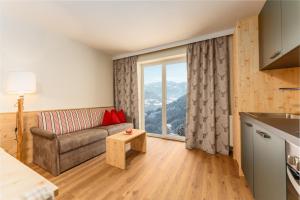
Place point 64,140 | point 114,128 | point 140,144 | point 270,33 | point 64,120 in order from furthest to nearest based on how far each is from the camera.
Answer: point 114,128, point 140,144, point 64,120, point 64,140, point 270,33

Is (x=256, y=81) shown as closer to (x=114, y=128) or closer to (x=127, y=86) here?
(x=114, y=128)

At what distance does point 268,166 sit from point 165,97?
9.07ft

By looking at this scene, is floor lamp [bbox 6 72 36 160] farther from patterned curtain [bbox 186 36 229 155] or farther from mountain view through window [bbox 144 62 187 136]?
patterned curtain [bbox 186 36 229 155]

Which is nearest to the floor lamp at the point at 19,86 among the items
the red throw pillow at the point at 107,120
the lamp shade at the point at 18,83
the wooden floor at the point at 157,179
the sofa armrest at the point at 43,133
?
the lamp shade at the point at 18,83

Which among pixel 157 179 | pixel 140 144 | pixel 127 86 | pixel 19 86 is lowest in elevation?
pixel 157 179

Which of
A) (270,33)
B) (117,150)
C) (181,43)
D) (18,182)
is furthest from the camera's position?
(181,43)

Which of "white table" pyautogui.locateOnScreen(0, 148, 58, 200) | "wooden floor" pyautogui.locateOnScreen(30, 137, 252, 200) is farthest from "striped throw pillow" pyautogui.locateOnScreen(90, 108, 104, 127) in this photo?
"white table" pyautogui.locateOnScreen(0, 148, 58, 200)

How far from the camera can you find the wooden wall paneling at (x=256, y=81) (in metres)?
1.77

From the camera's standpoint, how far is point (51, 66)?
2.74 m

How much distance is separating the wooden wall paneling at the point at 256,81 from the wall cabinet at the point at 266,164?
1.91ft

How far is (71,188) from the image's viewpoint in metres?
1.72

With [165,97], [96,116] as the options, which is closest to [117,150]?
[96,116]

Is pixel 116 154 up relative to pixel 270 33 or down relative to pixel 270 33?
down

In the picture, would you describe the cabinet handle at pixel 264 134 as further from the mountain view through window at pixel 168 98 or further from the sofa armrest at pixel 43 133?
the sofa armrest at pixel 43 133
